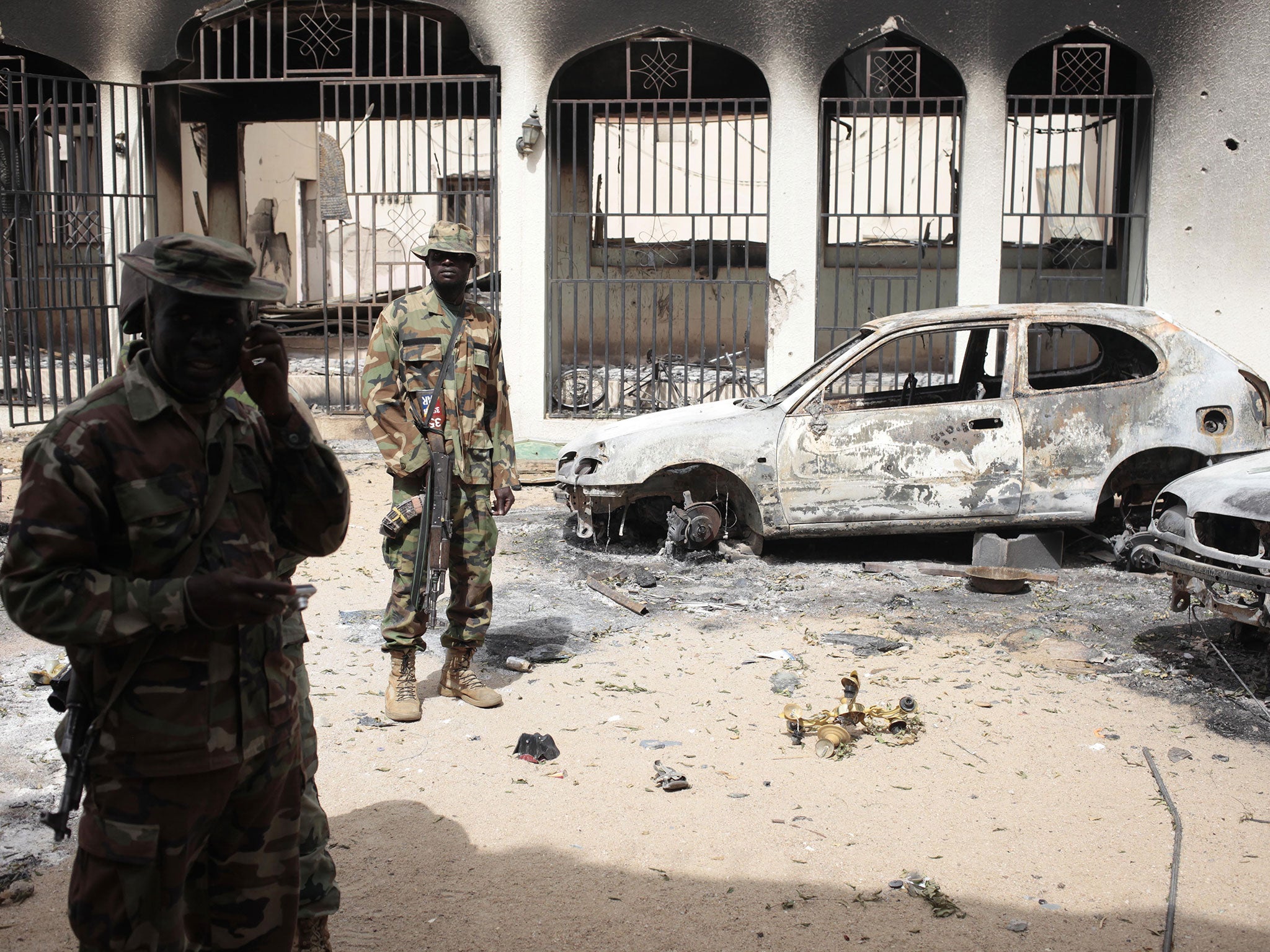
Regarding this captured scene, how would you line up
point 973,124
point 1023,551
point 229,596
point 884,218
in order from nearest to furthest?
point 229,596 → point 1023,551 → point 973,124 → point 884,218

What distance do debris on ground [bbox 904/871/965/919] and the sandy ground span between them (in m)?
0.04

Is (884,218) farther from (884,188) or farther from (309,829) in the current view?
(309,829)

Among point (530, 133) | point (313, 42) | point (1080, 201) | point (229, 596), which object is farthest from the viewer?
point (313, 42)

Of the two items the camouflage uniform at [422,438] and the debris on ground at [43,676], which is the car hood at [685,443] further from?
the debris on ground at [43,676]

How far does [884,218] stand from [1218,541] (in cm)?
643

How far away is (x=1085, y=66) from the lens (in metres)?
11.0

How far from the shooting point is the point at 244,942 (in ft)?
7.55

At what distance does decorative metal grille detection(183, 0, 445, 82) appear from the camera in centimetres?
1099

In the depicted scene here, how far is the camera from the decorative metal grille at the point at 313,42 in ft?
36.1

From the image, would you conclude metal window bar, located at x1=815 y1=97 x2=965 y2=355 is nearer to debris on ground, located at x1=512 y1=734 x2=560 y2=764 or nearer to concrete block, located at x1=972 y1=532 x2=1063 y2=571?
concrete block, located at x1=972 y1=532 x2=1063 y2=571

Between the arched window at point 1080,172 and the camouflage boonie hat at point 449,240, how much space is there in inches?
253

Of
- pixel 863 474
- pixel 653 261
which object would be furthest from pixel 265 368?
pixel 653 261

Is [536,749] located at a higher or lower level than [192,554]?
lower

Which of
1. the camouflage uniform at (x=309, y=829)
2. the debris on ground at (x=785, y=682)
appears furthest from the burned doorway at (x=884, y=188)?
the camouflage uniform at (x=309, y=829)
